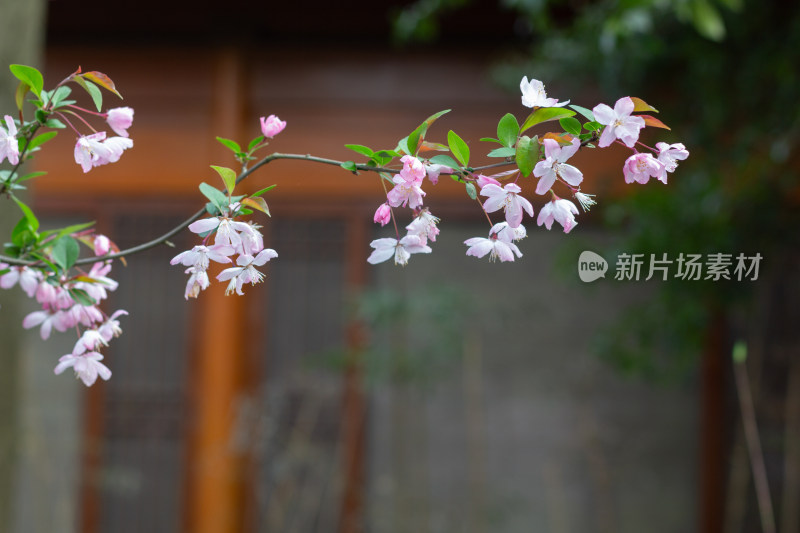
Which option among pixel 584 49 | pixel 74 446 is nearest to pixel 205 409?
pixel 74 446

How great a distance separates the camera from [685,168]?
2.37 meters

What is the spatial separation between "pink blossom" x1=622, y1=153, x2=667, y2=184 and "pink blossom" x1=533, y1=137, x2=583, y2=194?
0.15 ft

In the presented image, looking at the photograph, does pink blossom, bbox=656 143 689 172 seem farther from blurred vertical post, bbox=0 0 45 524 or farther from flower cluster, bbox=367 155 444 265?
blurred vertical post, bbox=0 0 45 524

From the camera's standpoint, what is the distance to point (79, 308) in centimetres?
69

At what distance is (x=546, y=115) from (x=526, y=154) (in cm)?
4

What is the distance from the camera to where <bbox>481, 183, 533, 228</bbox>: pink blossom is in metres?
0.58

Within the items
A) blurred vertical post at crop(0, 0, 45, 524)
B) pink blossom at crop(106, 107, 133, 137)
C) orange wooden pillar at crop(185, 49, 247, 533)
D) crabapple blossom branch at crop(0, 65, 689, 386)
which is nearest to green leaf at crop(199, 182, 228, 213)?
crabapple blossom branch at crop(0, 65, 689, 386)

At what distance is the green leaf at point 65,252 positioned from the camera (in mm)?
673

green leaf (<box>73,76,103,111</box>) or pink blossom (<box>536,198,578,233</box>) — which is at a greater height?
green leaf (<box>73,76,103,111</box>)

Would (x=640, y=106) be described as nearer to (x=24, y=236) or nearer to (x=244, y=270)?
(x=244, y=270)

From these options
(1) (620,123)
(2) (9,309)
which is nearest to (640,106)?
(1) (620,123)

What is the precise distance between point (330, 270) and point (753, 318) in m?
1.63

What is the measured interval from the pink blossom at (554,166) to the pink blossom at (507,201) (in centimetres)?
2

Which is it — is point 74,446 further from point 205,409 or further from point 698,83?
point 698,83
